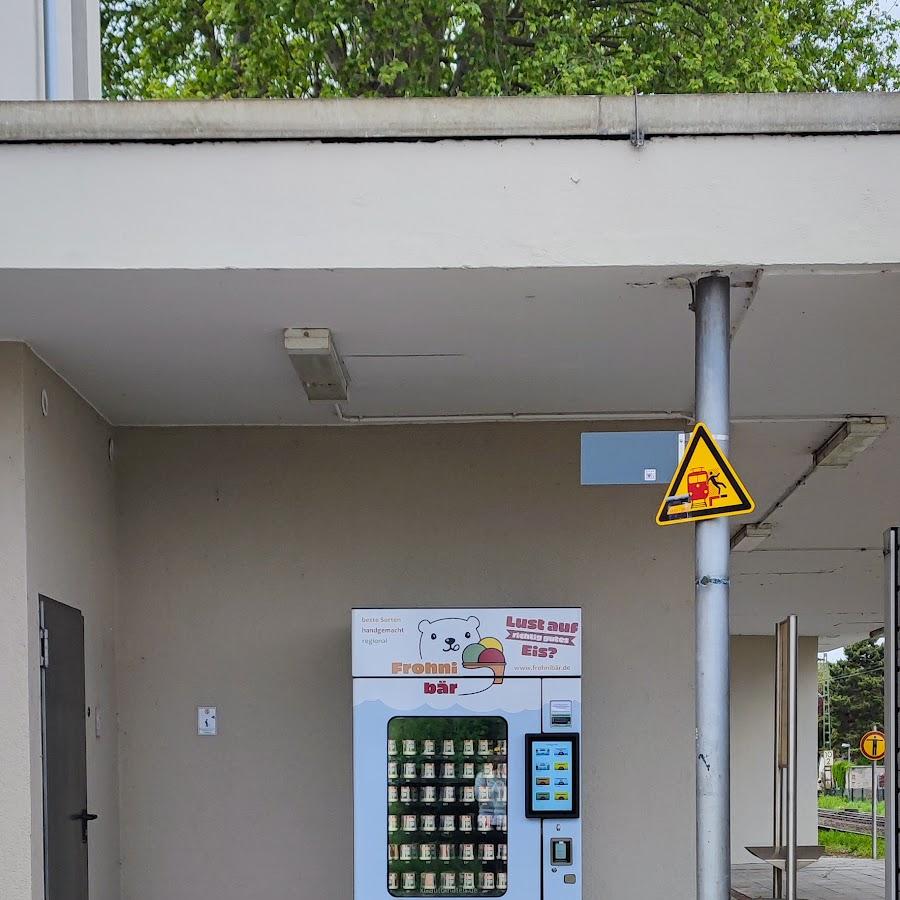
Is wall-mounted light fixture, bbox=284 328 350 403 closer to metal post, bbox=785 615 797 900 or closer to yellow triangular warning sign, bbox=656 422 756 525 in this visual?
yellow triangular warning sign, bbox=656 422 756 525

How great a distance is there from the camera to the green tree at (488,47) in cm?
1656

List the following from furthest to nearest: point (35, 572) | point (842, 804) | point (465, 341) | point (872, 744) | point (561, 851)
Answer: point (842, 804) < point (872, 744) < point (561, 851) < point (465, 341) < point (35, 572)

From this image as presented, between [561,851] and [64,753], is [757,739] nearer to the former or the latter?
[561,851]

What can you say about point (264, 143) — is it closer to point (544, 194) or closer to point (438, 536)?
point (544, 194)

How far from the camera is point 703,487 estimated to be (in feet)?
15.1

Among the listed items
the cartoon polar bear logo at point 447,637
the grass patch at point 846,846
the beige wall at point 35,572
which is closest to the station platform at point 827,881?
the grass patch at point 846,846

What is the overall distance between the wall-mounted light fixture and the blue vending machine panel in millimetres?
1916

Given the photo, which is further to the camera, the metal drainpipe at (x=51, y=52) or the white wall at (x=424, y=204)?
the metal drainpipe at (x=51, y=52)

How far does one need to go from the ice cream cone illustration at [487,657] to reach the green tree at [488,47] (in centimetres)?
1031

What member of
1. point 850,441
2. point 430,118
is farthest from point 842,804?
point 430,118

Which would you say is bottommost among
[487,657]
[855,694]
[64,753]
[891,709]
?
[855,694]

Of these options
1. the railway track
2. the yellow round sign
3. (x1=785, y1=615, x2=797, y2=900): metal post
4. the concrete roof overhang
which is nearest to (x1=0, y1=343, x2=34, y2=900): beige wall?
the concrete roof overhang

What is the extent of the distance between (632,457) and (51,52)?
15.2 ft

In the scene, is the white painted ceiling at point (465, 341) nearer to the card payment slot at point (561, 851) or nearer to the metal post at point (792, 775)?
the metal post at point (792, 775)
